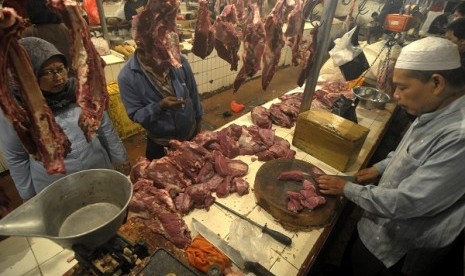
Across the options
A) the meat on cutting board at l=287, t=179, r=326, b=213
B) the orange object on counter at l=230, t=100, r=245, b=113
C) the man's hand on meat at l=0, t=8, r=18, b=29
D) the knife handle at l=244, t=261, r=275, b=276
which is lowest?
the orange object on counter at l=230, t=100, r=245, b=113

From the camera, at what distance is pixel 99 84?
1.74 meters

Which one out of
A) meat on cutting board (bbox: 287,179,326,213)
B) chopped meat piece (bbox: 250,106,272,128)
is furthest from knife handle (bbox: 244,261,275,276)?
chopped meat piece (bbox: 250,106,272,128)

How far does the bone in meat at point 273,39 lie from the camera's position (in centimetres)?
340

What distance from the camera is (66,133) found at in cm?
233

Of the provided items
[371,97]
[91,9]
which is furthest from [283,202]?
[91,9]

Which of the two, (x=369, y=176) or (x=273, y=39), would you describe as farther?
(x=273, y=39)

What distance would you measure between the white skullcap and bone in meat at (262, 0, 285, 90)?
178 centimetres

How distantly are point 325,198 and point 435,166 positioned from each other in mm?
944

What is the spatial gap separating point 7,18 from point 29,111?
52 cm

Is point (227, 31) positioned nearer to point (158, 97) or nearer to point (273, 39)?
point (273, 39)

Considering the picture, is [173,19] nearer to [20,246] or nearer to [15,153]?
[15,153]

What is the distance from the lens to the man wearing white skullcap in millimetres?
1775

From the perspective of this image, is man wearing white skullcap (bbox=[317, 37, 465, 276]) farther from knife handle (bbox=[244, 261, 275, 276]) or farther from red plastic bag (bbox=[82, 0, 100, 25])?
red plastic bag (bbox=[82, 0, 100, 25])

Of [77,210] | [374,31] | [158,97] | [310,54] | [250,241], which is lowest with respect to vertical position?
[374,31]
